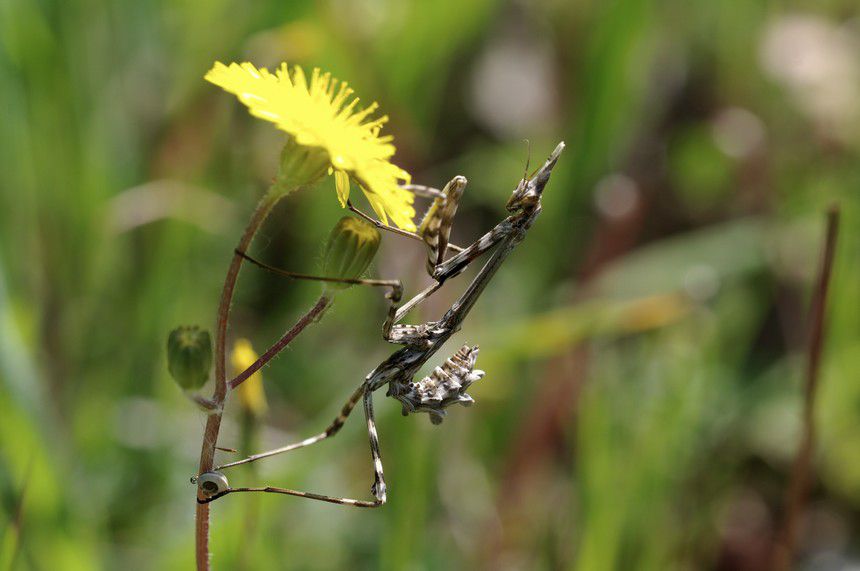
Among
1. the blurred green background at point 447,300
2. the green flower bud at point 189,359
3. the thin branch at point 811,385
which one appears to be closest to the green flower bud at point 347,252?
the green flower bud at point 189,359

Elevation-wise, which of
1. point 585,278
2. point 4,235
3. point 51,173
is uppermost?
point 51,173

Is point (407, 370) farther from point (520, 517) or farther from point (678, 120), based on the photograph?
point (678, 120)

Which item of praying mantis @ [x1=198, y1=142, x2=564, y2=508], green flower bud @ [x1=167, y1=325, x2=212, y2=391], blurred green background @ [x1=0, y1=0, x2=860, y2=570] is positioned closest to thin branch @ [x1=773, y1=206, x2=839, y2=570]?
blurred green background @ [x1=0, y1=0, x2=860, y2=570]

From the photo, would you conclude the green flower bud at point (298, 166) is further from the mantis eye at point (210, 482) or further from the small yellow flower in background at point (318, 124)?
the mantis eye at point (210, 482)

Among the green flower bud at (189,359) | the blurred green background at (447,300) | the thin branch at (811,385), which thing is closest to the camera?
the green flower bud at (189,359)

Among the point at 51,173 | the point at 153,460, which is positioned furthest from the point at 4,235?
the point at 153,460

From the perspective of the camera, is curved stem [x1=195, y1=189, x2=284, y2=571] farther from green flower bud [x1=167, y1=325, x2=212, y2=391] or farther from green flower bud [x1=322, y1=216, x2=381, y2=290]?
green flower bud [x1=322, y1=216, x2=381, y2=290]

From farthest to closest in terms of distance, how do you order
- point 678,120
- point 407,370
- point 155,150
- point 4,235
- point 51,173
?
1. point 678,120
2. point 155,150
3. point 51,173
4. point 4,235
5. point 407,370
